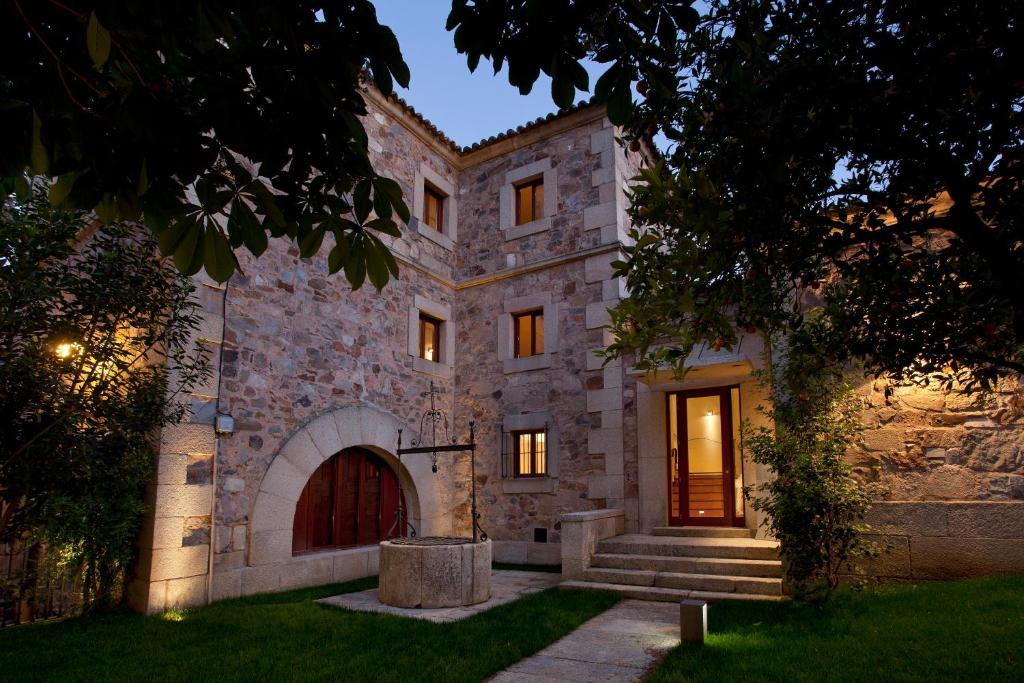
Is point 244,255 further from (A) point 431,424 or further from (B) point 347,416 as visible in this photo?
(A) point 431,424

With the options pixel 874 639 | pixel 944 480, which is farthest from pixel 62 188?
pixel 944 480

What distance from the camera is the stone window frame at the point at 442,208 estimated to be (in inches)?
393

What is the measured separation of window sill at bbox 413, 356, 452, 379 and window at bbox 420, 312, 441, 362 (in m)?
0.16

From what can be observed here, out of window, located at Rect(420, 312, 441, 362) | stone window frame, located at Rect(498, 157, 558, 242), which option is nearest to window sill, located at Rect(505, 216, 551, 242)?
stone window frame, located at Rect(498, 157, 558, 242)

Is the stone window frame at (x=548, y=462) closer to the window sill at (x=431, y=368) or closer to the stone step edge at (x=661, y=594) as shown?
the window sill at (x=431, y=368)

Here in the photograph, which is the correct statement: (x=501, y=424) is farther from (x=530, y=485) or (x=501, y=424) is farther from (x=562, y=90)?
(x=562, y=90)

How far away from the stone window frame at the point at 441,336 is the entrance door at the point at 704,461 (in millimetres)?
3610

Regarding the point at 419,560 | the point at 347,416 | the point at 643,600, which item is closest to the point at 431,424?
the point at 347,416

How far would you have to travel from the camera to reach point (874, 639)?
177 inches

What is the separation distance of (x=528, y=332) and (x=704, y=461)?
132 inches

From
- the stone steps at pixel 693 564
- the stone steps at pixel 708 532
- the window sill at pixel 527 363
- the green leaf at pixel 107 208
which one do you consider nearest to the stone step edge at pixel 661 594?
the stone steps at pixel 693 564

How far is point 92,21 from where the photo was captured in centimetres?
152

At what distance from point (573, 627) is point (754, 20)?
194 inches

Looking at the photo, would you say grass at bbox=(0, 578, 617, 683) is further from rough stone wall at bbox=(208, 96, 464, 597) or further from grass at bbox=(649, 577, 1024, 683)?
grass at bbox=(649, 577, 1024, 683)
